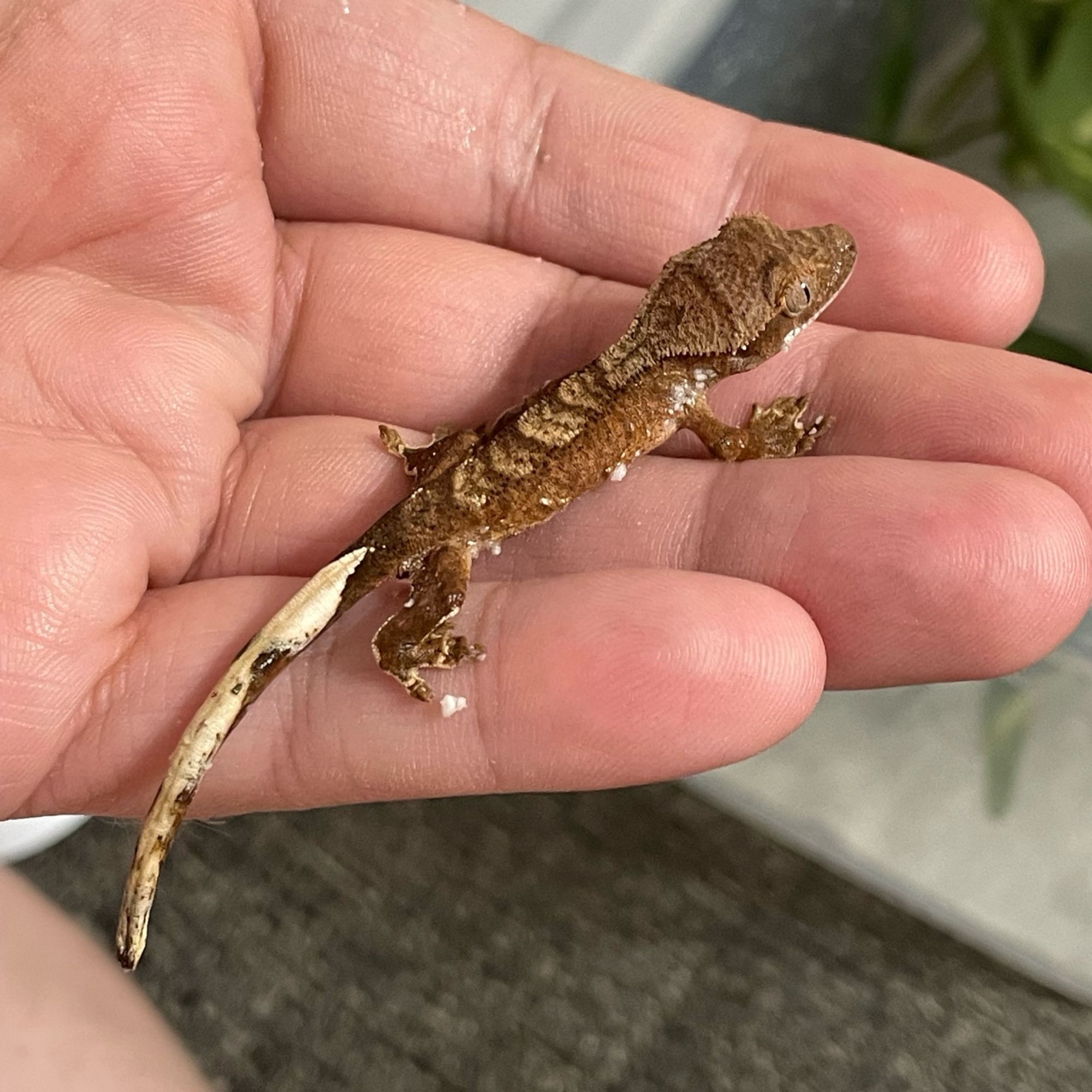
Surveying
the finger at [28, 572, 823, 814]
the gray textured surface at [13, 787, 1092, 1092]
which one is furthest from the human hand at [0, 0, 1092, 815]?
the gray textured surface at [13, 787, 1092, 1092]

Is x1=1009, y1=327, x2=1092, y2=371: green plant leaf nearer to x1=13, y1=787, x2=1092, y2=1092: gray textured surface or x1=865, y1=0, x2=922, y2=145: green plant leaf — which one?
x1=865, y1=0, x2=922, y2=145: green plant leaf

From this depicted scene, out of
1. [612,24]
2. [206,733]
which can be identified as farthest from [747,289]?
[612,24]

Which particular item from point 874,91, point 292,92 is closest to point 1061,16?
point 874,91

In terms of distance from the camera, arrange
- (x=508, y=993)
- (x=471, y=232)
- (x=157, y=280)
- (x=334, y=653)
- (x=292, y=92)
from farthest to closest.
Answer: (x=508, y=993) < (x=471, y=232) < (x=292, y=92) < (x=157, y=280) < (x=334, y=653)

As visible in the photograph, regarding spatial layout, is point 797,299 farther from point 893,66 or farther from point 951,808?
point 893,66

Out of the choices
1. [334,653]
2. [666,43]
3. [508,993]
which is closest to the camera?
[334,653]

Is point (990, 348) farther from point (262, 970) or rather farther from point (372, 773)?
point (262, 970)

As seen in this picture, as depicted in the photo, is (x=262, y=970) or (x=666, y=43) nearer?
(x=262, y=970)
